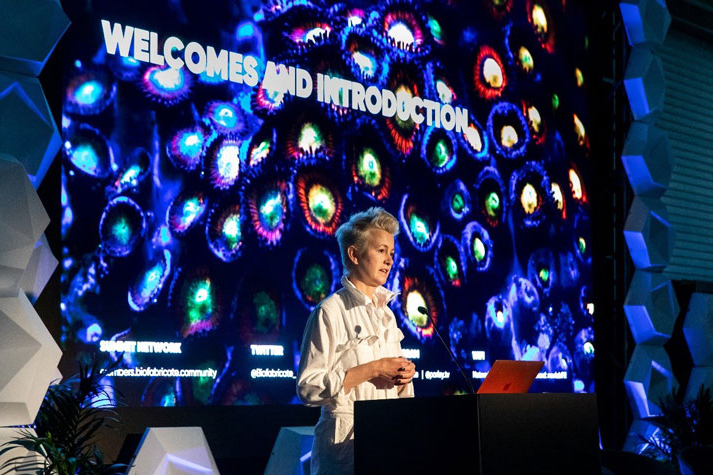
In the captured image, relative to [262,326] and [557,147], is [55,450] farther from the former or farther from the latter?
[557,147]

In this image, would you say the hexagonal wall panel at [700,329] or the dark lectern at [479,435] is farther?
the hexagonal wall panel at [700,329]

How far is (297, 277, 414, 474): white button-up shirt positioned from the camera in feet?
10.1

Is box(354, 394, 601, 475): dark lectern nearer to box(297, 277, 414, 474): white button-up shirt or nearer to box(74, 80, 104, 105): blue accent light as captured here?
box(297, 277, 414, 474): white button-up shirt

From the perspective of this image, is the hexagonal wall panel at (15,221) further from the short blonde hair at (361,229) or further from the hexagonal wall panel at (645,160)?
the hexagonal wall panel at (645,160)

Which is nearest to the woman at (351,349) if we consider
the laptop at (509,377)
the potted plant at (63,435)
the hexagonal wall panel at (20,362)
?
the laptop at (509,377)

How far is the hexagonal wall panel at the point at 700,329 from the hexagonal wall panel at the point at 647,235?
0.80 m

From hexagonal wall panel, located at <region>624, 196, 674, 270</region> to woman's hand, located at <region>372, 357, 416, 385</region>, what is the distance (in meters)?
5.60

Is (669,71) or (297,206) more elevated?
(669,71)

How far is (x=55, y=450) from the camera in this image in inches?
162

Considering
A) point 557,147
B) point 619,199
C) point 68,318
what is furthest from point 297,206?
point 619,199

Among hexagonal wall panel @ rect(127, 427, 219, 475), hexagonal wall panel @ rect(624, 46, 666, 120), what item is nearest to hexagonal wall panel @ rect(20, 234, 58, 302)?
hexagonal wall panel @ rect(127, 427, 219, 475)

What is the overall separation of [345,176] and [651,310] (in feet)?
11.8

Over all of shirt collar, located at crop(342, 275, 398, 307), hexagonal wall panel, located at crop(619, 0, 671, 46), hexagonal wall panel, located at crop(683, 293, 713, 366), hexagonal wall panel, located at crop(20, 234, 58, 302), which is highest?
hexagonal wall panel, located at crop(619, 0, 671, 46)

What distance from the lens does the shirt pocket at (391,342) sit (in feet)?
11.1
